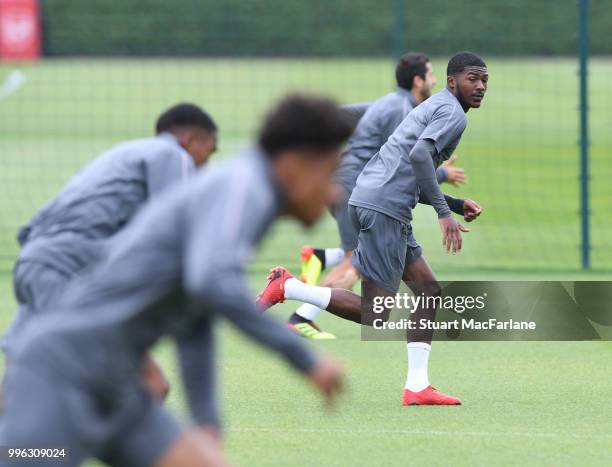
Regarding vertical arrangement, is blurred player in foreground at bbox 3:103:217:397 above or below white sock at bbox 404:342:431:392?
above

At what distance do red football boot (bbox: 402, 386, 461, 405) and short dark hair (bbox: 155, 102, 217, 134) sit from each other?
9.36ft

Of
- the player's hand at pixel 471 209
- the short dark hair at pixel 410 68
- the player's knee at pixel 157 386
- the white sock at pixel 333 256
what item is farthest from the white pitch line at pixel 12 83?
the player's knee at pixel 157 386

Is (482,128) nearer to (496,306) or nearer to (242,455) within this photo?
(496,306)

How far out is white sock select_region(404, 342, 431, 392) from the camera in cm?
813

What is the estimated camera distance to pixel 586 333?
34.8 ft

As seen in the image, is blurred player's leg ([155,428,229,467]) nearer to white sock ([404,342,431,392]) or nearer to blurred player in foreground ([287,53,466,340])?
white sock ([404,342,431,392])

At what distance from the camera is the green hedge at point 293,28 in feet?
70.5

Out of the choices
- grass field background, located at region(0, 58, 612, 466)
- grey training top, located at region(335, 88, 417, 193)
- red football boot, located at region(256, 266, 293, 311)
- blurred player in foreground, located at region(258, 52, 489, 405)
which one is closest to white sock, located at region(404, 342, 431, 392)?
blurred player in foreground, located at region(258, 52, 489, 405)

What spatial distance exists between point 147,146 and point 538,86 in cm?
2263

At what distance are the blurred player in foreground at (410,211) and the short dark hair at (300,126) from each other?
388 cm

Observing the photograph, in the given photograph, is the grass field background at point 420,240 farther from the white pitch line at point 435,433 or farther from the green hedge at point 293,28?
the green hedge at point 293,28

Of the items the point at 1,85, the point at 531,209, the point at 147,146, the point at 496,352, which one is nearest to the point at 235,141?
the point at 531,209

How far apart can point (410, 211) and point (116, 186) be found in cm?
322

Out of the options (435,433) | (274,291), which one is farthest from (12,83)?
(435,433)
